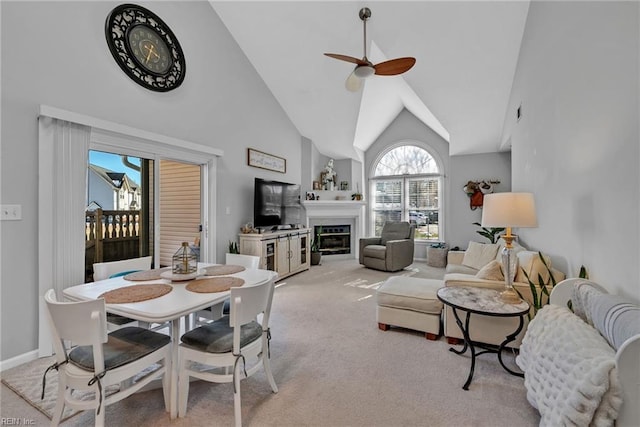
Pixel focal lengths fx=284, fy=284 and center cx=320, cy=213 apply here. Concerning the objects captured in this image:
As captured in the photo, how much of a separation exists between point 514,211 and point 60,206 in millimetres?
3653

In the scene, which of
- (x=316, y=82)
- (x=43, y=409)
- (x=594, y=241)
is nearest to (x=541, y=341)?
(x=594, y=241)

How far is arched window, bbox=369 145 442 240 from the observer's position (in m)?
6.62

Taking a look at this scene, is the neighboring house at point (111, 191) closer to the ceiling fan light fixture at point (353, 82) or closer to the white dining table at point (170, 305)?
the white dining table at point (170, 305)

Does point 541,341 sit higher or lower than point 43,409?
higher

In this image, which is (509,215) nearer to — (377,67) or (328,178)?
(377,67)

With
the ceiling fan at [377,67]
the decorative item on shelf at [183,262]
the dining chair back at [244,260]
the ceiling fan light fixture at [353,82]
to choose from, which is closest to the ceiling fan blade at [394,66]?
the ceiling fan at [377,67]

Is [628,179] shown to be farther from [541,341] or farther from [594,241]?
[541,341]

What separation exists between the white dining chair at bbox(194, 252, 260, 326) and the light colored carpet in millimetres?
508

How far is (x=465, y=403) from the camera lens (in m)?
1.76

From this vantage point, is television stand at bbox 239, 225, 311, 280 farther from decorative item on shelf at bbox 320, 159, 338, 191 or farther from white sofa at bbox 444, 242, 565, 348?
white sofa at bbox 444, 242, 565, 348

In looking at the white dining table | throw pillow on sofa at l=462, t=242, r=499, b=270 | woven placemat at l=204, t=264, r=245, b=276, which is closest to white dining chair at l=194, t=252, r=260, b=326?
woven placemat at l=204, t=264, r=245, b=276

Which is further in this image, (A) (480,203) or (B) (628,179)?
(A) (480,203)

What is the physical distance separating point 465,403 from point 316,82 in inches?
187

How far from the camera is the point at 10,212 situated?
2166 mm
